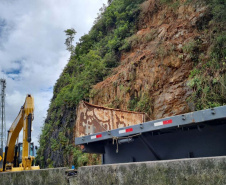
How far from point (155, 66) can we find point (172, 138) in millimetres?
10499

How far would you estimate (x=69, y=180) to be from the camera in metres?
6.06

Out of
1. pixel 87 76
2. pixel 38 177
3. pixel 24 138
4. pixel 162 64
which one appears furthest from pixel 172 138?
pixel 87 76

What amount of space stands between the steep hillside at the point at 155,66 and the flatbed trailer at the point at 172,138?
21.3 ft

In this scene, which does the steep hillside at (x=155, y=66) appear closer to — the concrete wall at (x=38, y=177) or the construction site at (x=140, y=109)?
the construction site at (x=140, y=109)

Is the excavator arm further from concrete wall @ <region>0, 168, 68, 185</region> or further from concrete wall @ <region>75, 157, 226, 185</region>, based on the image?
concrete wall @ <region>75, 157, 226, 185</region>

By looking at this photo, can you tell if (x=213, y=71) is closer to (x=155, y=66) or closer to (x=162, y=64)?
(x=162, y=64)

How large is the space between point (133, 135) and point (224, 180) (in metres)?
2.79

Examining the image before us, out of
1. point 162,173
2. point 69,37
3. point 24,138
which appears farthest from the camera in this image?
point 69,37

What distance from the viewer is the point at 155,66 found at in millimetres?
15969

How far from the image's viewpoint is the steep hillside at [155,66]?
13281 mm

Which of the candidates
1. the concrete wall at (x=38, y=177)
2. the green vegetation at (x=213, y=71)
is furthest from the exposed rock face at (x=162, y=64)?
the concrete wall at (x=38, y=177)

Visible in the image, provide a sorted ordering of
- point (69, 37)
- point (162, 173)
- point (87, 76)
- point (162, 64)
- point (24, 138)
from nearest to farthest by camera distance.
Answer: point (162, 173), point (24, 138), point (162, 64), point (87, 76), point (69, 37)

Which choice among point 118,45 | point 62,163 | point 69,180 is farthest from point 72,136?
point 69,180

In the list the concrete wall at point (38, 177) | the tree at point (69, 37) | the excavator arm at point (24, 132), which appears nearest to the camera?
the concrete wall at point (38, 177)
